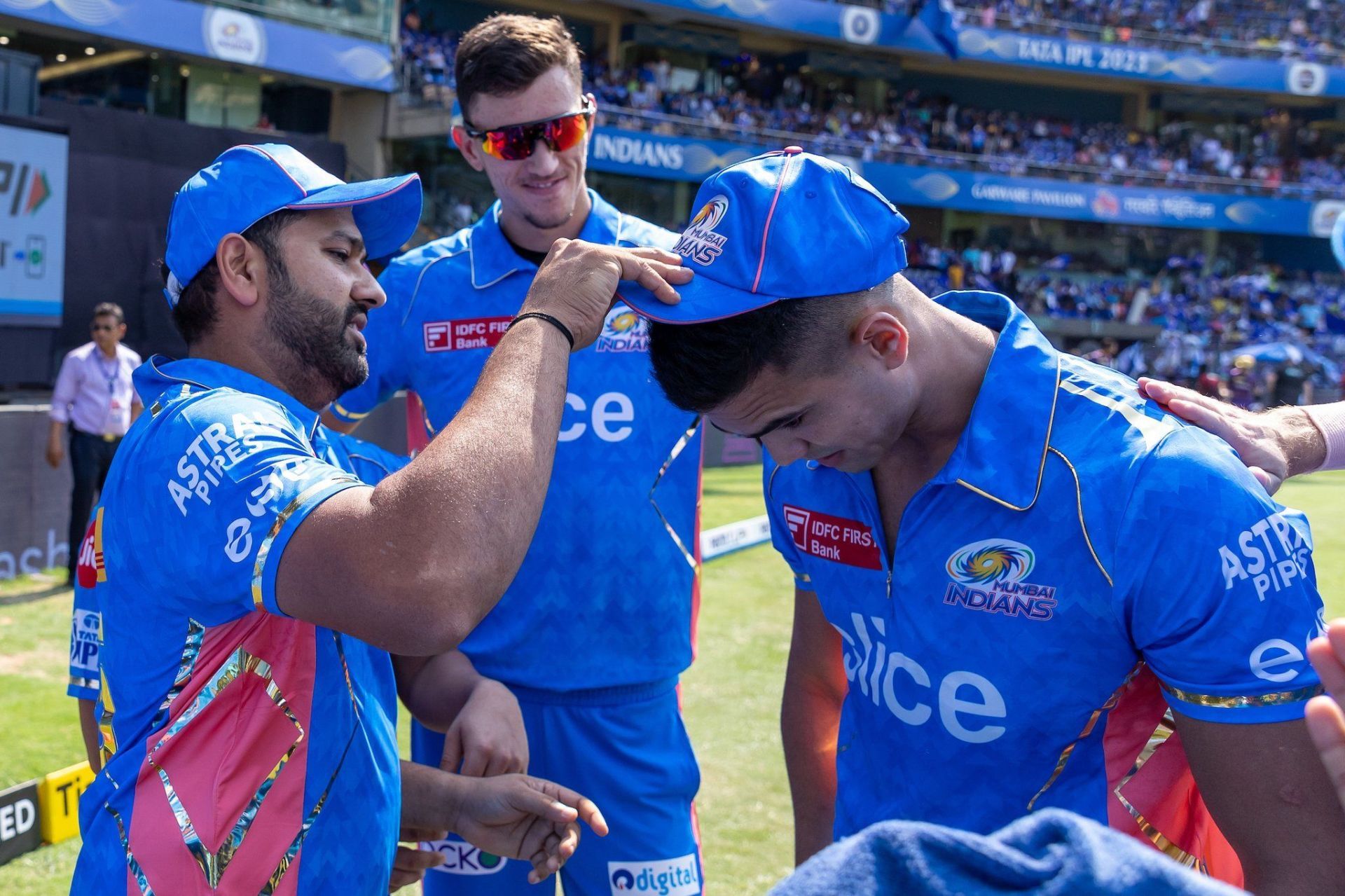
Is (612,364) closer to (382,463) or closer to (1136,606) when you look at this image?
(382,463)

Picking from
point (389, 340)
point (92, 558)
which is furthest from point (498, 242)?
point (92, 558)

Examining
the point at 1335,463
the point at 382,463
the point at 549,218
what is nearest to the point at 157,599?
the point at 382,463

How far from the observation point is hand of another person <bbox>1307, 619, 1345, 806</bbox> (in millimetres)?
1134

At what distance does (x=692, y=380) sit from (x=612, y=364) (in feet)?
4.24

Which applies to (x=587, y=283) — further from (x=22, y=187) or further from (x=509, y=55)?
(x=22, y=187)

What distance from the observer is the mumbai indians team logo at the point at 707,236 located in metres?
1.83

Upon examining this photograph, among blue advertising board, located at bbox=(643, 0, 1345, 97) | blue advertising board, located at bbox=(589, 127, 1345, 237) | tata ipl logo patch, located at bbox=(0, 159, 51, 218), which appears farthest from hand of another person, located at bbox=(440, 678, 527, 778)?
blue advertising board, located at bbox=(643, 0, 1345, 97)

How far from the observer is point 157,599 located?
1.91 m

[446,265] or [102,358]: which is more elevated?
[446,265]

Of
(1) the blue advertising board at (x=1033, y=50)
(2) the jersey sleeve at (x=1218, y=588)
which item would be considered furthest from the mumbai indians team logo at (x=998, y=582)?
(1) the blue advertising board at (x=1033, y=50)

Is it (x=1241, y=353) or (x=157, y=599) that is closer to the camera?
(x=157, y=599)

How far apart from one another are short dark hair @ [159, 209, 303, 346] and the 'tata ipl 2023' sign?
12.5m

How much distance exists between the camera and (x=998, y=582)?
6.15 ft

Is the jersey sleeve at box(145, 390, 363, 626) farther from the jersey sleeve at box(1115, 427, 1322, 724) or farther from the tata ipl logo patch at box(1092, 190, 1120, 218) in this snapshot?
the tata ipl logo patch at box(1092, 190, 1120, 218)
